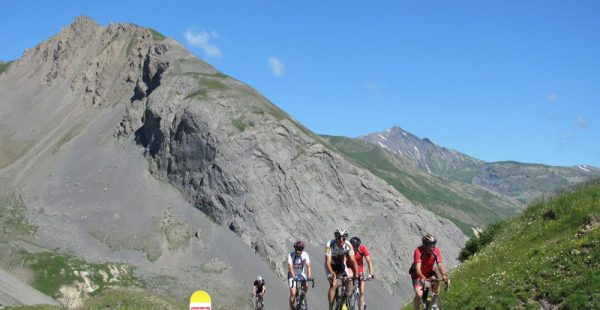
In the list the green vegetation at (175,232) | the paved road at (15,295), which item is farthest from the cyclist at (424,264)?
the green vegetation at (175,232)

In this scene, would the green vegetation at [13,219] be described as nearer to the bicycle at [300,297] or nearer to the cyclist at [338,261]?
the bicycle at [300,297]

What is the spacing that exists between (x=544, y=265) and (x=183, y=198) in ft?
369

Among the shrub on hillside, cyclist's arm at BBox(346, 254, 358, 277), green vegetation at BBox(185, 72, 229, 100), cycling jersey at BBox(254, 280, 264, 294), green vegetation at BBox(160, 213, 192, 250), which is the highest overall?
green vegetation at BBox(185, 72, 229, 100)

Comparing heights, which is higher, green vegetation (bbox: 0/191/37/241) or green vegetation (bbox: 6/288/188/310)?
green vegetation (bbox: 0/191/37/241)

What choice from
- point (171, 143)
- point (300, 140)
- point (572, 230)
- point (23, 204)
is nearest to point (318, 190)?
point (300, 140)

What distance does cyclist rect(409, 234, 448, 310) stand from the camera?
18312 millimetres

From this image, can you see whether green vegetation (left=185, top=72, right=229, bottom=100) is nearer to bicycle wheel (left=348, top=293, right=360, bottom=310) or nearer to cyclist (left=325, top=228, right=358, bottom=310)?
cyclist (left=325, top=228, right=358, bottom=310)

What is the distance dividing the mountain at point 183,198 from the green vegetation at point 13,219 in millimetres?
398

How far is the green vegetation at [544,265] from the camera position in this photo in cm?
1906

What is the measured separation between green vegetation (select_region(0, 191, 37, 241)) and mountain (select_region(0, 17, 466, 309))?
0.40m

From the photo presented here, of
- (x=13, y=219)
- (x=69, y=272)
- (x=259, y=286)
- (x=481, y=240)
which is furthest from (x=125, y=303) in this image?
(x=13, y=219)

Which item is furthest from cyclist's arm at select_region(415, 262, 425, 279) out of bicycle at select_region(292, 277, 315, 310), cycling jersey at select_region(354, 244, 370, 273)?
bicycle at select_region(292, 277, 315, 310)

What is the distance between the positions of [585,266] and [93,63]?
618ft

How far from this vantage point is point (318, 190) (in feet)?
446
